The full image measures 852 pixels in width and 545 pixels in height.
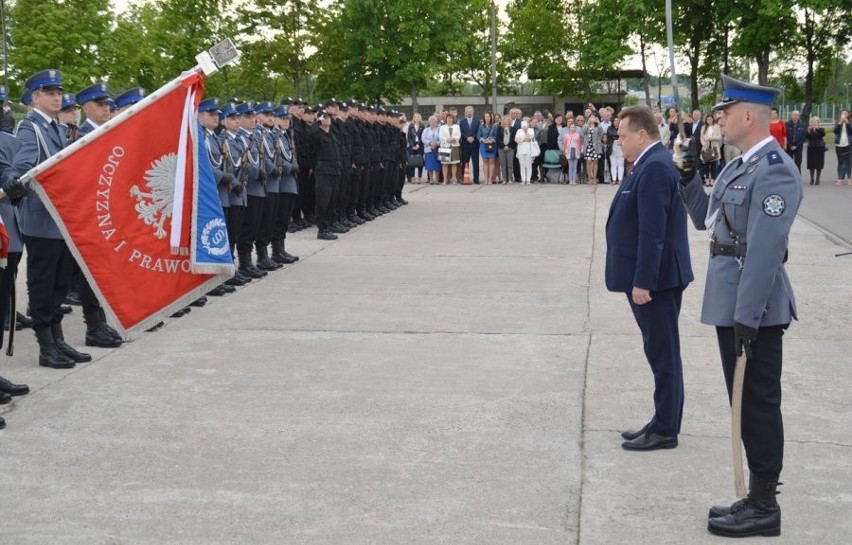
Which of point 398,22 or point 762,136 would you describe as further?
point 398,22

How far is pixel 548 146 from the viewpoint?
28.2m

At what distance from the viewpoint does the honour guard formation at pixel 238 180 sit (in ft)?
26.1

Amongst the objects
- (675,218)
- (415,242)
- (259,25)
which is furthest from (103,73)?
(675,218)

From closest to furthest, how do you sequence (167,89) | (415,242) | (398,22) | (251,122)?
(167,89) → (251,122) → (415,242) → (398,22)

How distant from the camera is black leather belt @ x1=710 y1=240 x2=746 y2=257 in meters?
4.63

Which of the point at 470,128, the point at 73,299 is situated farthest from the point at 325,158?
the point at 470,128

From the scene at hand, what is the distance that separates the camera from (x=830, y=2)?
40.3 meters

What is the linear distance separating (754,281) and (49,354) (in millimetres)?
5420

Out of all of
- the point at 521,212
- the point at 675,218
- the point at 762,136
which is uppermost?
the point at 762,136

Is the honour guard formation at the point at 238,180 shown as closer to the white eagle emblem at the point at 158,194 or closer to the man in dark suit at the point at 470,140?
the white eagle emblem at the point at 158,194

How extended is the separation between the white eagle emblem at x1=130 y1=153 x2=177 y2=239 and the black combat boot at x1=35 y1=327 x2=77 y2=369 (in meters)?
1.22

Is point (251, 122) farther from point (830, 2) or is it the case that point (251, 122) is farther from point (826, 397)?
point (830, 2)

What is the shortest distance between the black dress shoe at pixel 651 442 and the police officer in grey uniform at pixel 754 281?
108cm

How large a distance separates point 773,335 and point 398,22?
44864 millimetres
